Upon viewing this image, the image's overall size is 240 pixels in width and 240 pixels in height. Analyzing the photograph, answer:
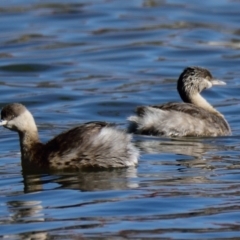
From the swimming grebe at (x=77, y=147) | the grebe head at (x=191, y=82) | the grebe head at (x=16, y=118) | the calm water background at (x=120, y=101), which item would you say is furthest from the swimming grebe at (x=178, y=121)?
the grebe head at (x=16, y=118)

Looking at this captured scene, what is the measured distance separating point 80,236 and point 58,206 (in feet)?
3.96

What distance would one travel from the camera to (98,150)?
1170cm

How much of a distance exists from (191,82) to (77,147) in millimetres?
3917

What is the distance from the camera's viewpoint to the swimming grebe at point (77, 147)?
11633 millimetres

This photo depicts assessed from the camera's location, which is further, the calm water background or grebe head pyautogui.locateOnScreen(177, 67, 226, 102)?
grebe head pyautogui.locateOnScreen(177, 67, 226, 102)

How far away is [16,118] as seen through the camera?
11.7 m

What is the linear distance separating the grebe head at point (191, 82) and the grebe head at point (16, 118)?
386cm

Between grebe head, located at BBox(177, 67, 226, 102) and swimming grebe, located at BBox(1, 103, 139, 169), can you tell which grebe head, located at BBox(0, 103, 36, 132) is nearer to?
swimming grebe, located at BBox(1, 103, 139, 169)

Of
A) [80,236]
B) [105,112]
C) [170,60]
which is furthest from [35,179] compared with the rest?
[170,60]

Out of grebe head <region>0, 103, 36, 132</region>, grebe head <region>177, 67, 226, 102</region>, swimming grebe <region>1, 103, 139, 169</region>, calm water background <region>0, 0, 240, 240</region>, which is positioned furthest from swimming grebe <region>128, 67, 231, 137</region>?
grebe head <region>0, 103, 36, 132</region>

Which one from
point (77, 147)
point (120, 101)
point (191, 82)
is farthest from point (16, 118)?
point (120, 101)

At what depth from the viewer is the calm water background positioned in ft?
30.4

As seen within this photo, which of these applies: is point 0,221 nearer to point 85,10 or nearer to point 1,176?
point 1,176

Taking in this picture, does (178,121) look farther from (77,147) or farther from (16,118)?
(16,118)
